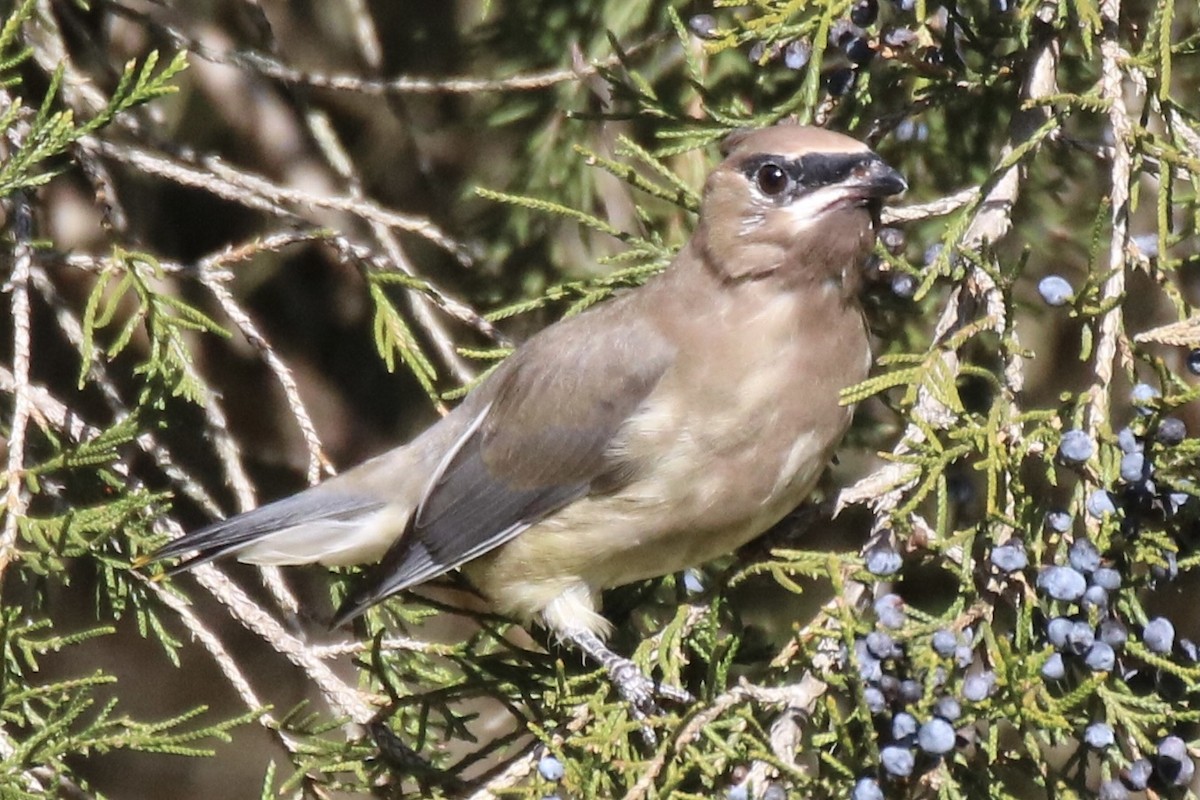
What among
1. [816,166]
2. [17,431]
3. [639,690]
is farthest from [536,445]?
[17,431]

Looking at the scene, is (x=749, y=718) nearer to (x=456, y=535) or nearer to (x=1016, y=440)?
(x=1016, y=440)

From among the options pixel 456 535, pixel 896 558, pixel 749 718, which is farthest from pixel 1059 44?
pixel 456 535

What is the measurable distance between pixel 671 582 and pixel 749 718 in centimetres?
122

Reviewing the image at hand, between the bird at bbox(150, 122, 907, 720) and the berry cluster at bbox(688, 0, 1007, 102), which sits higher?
the berry cluster at bbox(688, 0, 1007, 102)

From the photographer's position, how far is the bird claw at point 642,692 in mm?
3335

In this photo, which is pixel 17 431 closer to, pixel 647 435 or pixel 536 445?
pixel 536 445

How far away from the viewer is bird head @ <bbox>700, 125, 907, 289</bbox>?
330 cm

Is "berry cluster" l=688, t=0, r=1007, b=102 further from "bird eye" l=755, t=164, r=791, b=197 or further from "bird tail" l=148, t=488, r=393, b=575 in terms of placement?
"bird tail" l=148, t=488, r=393, b=575

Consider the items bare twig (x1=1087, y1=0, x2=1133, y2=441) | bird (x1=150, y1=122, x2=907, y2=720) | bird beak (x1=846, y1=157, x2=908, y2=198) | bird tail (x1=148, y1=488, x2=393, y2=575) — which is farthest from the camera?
bird tail (x1=148, y1=488, x2=393, y2=575)

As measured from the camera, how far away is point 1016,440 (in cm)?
290

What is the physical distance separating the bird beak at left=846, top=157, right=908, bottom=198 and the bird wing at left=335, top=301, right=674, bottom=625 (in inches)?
26.5

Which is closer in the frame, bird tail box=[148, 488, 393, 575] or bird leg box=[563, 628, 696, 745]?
bird leg box=[563, 628, 696, 745]

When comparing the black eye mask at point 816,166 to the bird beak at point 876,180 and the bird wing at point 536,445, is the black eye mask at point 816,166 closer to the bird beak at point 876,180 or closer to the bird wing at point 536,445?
the bird beak at point 876,180

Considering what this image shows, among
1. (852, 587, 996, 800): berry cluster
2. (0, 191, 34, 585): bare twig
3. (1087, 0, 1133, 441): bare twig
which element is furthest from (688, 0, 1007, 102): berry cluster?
(0, 191, 34, 585): bare twig
